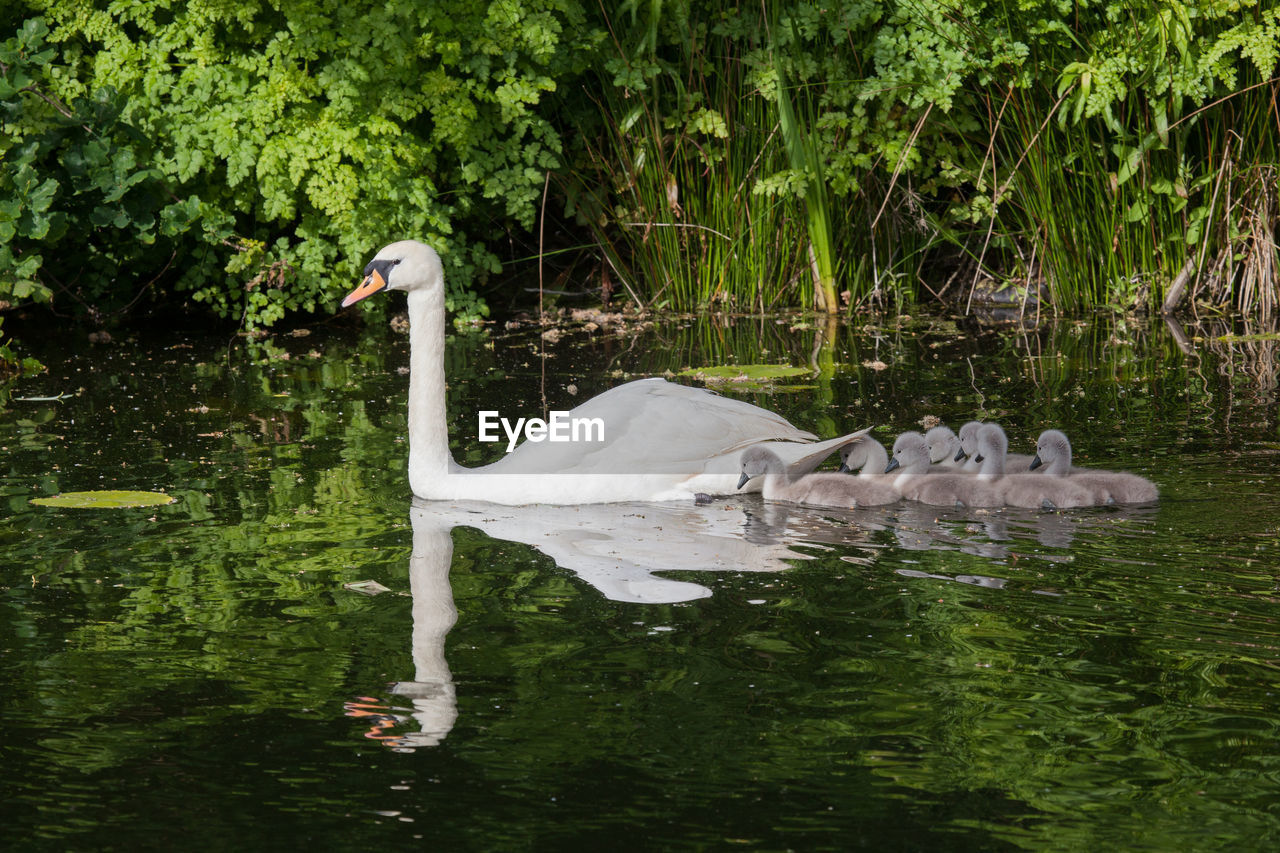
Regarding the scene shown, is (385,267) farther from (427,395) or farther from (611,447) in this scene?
(611,447)

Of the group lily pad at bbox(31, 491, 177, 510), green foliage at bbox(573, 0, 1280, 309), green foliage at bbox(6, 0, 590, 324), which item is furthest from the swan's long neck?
green foliage at bbox(573, 0, 1280, 309)

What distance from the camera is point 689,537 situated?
541 cm

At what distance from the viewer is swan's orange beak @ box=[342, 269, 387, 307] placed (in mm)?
6312


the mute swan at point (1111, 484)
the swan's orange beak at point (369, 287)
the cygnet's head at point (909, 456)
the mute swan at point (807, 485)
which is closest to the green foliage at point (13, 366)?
the swan's orange beak at point (369, 287)

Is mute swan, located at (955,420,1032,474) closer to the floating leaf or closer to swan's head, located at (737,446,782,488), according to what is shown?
swan's head, located at (737,446,782,488)

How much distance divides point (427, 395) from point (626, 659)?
2.37 m

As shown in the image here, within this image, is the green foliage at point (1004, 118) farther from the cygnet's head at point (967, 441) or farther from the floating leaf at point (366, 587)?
the floating leaf at point (366, 587)

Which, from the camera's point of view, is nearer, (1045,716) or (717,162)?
(1045,716)

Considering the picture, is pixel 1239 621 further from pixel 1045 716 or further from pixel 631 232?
pixel 631 232

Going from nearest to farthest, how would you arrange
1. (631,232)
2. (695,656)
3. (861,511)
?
(695,656) < (861,511) < (631,232)

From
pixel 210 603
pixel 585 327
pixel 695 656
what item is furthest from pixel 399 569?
pixel 585 327

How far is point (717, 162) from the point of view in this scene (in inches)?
426

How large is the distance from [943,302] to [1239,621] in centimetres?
773

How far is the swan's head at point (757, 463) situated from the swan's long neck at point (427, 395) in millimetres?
1152
